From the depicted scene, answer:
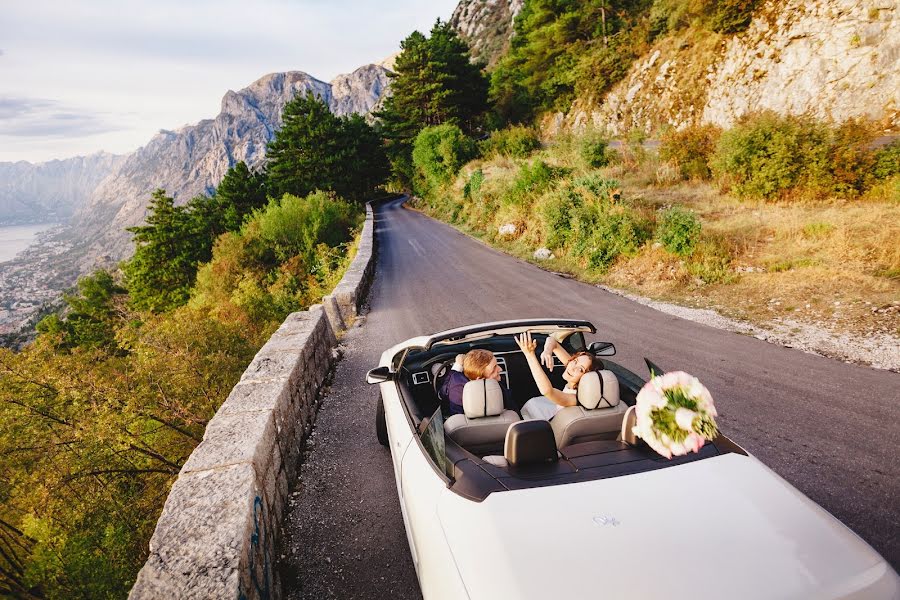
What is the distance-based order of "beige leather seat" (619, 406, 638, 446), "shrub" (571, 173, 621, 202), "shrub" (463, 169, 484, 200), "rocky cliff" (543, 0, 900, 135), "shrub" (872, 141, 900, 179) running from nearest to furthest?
"beige leather seat" (619, 406, 638, 446)
"shrub" (872, 141, 900, 179)
"shrub" (571, 173, 621, 202)
"rocky cliff" (543, 0, 900, 135)
"shrub" (463, 169, 484, 200)

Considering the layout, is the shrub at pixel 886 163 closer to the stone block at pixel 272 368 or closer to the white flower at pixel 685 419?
the white flower at pixel 685 419

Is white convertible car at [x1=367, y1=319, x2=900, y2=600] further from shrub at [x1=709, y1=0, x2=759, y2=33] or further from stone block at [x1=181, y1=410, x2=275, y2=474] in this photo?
shrub at [x1=709, y1=0, x2=759, y2=33]

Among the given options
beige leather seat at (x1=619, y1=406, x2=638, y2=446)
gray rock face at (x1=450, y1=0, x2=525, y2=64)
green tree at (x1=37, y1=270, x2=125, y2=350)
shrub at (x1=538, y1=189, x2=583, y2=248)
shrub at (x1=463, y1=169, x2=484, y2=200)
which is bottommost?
green tree at (x1=37, y1=270, x2=125, y2=350)

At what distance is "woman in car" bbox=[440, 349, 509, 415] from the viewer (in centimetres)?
306

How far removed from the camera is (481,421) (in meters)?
2.75

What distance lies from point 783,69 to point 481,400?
953 inches

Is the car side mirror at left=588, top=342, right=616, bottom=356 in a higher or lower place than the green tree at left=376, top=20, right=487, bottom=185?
lower

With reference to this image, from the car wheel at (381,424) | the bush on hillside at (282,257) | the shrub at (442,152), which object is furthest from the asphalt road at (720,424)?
the shrub at (442,152)

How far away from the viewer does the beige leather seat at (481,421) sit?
2.68 meters

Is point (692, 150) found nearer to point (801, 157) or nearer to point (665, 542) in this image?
point (801, 157)

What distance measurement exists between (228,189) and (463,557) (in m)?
50.3

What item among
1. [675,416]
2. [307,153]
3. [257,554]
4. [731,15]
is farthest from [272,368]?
[307,153]

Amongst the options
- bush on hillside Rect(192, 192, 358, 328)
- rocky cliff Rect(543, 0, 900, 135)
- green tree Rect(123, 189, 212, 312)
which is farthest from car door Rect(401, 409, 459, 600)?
green tree Rect(123, 189, 212, 312)

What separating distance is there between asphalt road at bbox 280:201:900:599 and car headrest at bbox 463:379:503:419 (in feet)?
4.48
